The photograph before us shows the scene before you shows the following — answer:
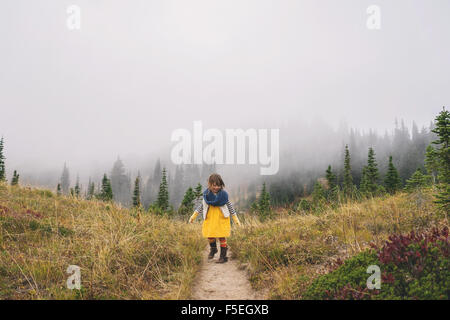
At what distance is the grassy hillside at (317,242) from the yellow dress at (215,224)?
0.75 metres

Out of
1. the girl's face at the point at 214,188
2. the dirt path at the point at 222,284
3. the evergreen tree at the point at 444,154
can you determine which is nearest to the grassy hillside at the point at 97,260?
the dirt path at the point at 222,284

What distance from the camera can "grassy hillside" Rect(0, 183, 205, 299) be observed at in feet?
13.3

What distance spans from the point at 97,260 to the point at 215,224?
10.0 ft

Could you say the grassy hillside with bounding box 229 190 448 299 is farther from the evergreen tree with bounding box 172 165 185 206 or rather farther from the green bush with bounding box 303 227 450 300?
the evergreen tree with bounding box 172 165 185 206

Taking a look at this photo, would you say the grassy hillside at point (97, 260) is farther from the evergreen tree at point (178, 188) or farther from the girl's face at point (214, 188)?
the evergreen tree at point (178, 188)

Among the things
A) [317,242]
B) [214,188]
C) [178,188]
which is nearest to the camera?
[317,242]

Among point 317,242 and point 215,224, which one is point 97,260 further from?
point 317,242

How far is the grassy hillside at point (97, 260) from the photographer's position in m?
4.05

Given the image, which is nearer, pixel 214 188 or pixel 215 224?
pixel 215 224

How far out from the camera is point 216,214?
6926 millimetres

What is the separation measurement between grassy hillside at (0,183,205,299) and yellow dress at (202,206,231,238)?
0.73 metres

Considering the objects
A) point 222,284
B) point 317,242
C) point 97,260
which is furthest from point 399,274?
point 97,260

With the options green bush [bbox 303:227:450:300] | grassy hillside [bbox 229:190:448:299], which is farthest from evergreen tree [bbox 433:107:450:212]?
→ green bush [bbox 303:227:450:300]
